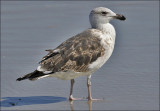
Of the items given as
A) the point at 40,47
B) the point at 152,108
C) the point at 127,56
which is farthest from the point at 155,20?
the point at 152,108

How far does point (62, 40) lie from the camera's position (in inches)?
476

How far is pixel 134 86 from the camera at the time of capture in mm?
9531

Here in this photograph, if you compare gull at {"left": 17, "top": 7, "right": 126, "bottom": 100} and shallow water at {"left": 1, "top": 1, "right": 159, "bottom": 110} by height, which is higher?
gull at {"left": 17, "top": 7, "right": 126, "bottom": 100}

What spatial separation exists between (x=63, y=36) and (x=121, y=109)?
160 inches

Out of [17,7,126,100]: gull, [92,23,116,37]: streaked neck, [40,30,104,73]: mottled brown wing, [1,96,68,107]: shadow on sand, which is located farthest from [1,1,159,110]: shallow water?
[92,23,116,37]: streaked neck

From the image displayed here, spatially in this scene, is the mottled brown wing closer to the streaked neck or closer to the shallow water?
the streaked neck

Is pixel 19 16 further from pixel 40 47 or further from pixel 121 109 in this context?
pixel 121 109

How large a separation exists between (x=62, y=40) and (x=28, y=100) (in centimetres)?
326

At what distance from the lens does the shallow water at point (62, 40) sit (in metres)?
8.99

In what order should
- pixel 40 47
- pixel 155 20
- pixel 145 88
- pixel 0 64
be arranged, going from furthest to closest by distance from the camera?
pixel 155 20
pixel 40 47
pixel 0 64
pixel 145 88

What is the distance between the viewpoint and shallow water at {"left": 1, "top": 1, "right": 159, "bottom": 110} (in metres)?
8.99

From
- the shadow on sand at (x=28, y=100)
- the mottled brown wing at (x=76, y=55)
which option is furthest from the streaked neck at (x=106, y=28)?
the shadow on sand at (x=28, y=100)

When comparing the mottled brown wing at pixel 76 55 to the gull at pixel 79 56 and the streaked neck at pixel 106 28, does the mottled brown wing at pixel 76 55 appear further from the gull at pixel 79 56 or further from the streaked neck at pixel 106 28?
the streaked neck at pixel 106 28

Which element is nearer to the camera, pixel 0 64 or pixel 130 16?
pixel 0 64
